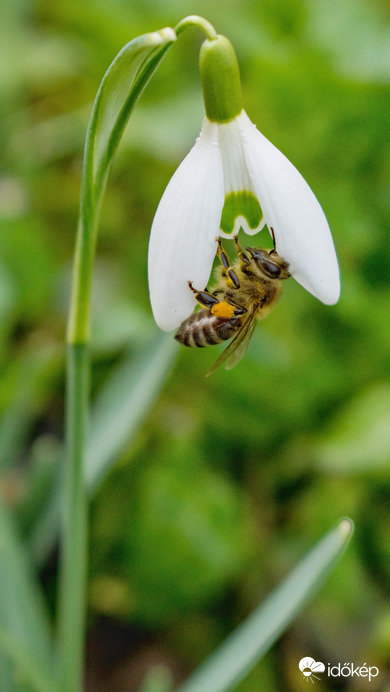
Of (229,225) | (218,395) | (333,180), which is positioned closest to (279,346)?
(218,395)

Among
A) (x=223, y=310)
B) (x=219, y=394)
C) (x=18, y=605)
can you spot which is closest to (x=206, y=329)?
(x=223, y=310)

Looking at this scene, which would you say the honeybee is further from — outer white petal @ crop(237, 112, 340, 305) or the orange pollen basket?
outer white petal @ crop(237, 112, 340, 305)

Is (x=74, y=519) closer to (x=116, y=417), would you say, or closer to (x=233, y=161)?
(x=116, y=417)

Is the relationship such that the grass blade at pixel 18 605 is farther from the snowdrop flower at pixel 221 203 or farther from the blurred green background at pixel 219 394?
the snowdrop flower at pixel 221 203

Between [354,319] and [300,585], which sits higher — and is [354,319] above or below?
above

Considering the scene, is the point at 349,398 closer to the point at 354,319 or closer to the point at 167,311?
the point at 354,319

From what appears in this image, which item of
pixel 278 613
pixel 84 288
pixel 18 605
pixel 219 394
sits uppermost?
pixel 84 288

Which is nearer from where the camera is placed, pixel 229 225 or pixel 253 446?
pixel 229 225

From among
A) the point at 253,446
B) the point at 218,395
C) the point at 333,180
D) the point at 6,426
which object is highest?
the point at 333,180
